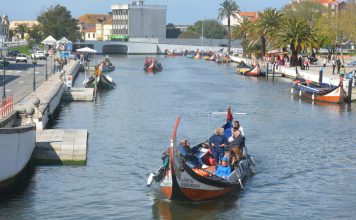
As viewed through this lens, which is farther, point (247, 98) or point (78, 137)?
point (247, 98)

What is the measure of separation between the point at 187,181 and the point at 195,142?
15.1 metres

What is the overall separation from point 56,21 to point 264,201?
13048cm

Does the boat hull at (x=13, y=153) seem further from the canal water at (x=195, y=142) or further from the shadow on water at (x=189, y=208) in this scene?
the shadow on water at (x=189, y=208)

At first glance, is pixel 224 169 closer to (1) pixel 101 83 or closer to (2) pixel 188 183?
(2) pixel 188 183

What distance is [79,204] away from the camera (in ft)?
87.6

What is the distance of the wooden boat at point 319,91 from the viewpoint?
197ft

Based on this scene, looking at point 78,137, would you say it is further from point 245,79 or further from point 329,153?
point 245,79

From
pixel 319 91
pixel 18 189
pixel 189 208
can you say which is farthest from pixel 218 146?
pixel 319 91

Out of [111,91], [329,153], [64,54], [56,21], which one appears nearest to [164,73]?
[64,54]

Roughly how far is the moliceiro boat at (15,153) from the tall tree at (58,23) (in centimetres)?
12388

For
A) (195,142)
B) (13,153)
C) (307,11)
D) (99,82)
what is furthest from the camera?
(307,11)

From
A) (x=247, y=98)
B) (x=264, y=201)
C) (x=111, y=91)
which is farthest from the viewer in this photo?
(x=111, y=91)

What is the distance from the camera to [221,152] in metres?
30.1

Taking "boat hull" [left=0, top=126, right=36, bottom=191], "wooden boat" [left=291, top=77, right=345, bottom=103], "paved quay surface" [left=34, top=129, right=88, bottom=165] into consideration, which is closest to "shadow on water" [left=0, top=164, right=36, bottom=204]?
"boat hull" [left=0, top=126, right=36, bottom=191]
